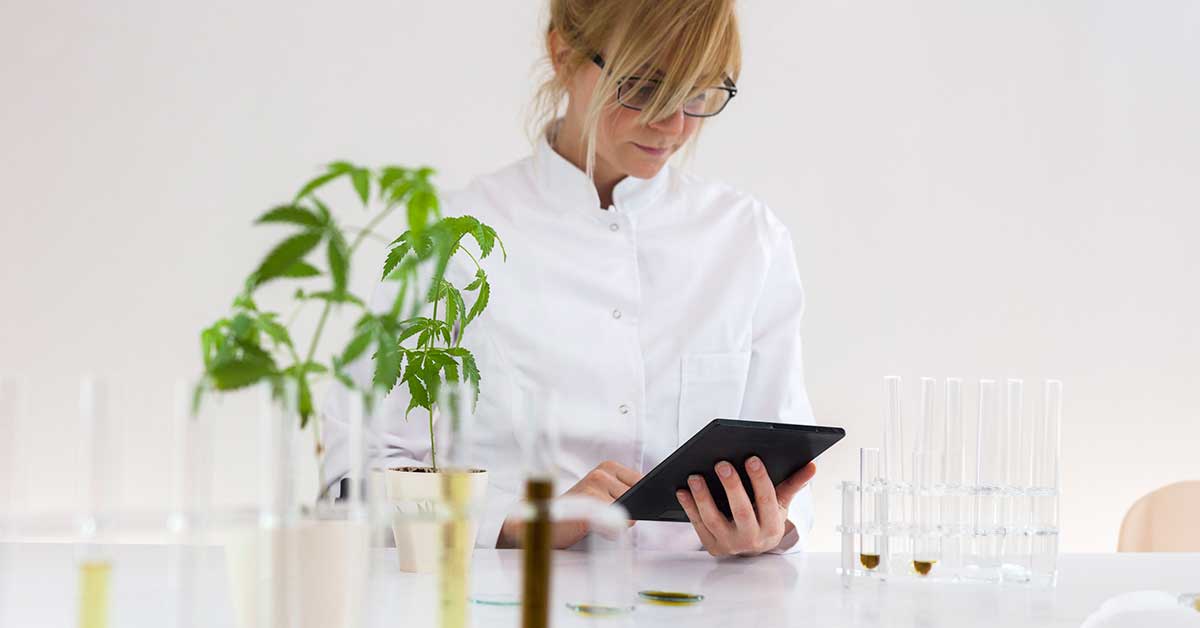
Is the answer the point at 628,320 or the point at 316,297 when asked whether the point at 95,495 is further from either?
the point at 628,320

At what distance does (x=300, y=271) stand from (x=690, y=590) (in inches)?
26.7

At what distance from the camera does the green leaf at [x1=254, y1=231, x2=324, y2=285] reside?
578 millimetres

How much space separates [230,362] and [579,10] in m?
1.26

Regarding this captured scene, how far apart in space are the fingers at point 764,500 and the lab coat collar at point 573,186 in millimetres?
632

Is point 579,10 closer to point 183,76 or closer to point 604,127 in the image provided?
point 604,127

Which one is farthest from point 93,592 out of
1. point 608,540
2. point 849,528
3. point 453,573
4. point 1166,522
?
point 1166,522

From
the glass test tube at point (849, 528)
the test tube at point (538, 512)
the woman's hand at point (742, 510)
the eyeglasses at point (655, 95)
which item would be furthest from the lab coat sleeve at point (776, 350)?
the test tube at point (538, 512)

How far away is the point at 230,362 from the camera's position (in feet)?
1.98

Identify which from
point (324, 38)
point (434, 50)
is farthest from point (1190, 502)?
point (324, 38)

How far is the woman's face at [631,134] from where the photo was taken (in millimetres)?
1721

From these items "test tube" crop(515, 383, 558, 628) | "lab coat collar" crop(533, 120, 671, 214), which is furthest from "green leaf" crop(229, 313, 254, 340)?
"lab coat collar" crop(533, 120, 671, 214)

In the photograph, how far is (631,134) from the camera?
5.68ft

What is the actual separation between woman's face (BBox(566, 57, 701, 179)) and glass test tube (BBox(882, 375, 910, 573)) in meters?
0.61

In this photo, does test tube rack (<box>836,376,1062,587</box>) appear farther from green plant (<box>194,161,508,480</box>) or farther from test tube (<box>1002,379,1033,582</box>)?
green plant (<box>194,161,508,480</box>)
